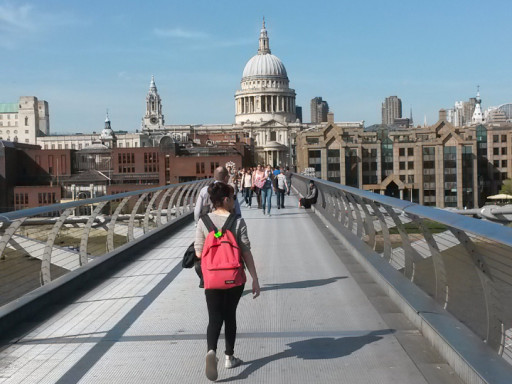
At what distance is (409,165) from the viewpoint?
89.2 meters

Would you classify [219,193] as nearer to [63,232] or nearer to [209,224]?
[209,224]

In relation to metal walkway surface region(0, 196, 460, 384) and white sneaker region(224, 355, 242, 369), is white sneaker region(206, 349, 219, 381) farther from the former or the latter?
white sneaker region(224, 355, 242, 369)

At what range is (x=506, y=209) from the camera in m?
12.3

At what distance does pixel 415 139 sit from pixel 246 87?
93.0 meters

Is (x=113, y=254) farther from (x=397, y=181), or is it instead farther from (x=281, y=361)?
(x=397, y=181)

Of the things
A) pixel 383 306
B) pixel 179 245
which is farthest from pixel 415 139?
pixel 383 306

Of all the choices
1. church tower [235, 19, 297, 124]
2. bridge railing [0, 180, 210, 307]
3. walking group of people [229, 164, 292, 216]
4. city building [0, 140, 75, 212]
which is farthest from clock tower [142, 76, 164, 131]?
bridge railing [0, 180, 210, 307]

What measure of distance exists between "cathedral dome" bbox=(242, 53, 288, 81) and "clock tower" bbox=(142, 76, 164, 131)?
24.8m

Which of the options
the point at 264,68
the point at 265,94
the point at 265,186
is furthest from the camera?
the point at 264,68

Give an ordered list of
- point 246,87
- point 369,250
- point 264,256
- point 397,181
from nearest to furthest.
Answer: point 369,250
point 264,256
point 397,181
point 246,87

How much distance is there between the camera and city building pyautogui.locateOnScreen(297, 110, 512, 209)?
8588 cm

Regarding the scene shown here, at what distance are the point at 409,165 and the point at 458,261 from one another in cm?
8548

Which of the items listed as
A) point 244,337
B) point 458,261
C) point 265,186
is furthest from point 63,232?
point 265,186

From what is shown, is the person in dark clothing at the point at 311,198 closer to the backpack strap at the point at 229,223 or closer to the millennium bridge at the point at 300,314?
the millennium bridge at the point at 300,314
